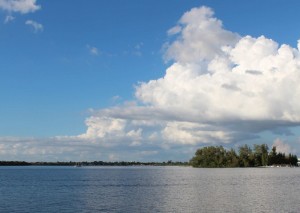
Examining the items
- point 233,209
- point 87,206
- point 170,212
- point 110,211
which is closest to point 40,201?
point 87,206

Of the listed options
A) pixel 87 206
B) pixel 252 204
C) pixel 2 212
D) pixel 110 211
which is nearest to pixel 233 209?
pixel 252 204

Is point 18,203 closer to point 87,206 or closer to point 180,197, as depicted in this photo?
point 87,206

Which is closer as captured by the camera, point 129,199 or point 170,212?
point 170,212

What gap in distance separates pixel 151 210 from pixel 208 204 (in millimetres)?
11807

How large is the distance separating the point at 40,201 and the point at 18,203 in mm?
4616

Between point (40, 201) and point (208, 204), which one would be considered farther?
point (40, 201)

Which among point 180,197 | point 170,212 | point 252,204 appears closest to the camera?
point 170,212

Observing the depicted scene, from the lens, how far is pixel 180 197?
9150 centimetres

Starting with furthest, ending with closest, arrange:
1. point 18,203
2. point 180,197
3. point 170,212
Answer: point 180,197 < point 18,203 < point 170,212

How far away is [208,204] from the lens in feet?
254

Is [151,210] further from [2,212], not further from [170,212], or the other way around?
[2,212]

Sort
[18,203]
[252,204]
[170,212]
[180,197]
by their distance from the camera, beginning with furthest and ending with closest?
[180,197] → [18,203] → [252,204] → [170,212]

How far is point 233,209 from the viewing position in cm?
6981

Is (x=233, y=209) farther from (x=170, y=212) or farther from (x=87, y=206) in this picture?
(x=87, y=206)
